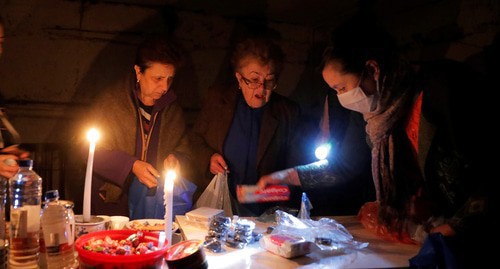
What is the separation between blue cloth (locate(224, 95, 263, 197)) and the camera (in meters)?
3.08

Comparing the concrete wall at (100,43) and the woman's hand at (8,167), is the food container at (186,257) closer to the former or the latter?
the woman's hand at (8,167)

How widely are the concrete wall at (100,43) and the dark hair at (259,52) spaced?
529mm

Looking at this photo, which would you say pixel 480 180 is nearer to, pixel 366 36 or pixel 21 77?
pixel 366 36

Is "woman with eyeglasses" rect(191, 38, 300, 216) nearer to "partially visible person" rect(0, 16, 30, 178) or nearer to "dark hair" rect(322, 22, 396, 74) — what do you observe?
A: "dark hair" rect(322, 22, 396, 74)

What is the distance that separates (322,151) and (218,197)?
887 millimetres

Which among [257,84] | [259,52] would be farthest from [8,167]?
[259,52]

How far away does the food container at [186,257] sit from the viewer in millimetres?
1374

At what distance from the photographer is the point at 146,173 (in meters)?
2.81

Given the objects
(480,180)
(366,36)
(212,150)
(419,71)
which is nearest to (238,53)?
(212,150)

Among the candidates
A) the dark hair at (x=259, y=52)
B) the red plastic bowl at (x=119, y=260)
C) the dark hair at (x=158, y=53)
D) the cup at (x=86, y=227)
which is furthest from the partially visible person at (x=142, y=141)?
the red plastic bowl at (x=119, y=260)

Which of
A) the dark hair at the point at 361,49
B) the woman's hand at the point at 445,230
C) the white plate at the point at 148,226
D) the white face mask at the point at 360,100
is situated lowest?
the white plate at the point at 148,226

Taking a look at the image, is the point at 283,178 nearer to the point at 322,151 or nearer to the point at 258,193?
the point at 258,193

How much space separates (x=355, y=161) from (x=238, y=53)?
48.3 inches

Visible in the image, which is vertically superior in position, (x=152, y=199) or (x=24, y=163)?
(x=24, y=163)
